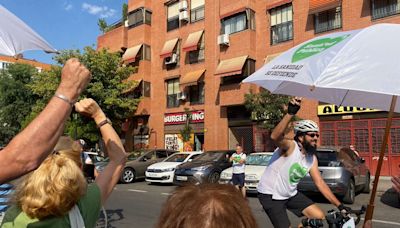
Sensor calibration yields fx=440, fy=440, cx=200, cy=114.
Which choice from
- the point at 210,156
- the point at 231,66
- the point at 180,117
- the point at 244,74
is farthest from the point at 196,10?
the point at 210,156

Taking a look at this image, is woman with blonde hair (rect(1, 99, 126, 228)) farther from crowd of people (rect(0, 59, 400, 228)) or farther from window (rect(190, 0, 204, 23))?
window (rect(190, 0, 204, 23))

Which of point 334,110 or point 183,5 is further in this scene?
point 183,5

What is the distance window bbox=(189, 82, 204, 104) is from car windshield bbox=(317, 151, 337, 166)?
15038 mm

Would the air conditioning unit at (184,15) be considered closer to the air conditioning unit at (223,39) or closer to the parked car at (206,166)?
the air conditioning unit at (223,39)

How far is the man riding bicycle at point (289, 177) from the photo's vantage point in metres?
4.78

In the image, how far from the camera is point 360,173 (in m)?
13.8

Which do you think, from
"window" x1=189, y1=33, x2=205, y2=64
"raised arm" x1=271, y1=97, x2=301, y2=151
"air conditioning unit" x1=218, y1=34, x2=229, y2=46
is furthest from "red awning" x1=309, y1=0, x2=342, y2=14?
"raised arm" x1=271, y1=97, x2=301, y2=151

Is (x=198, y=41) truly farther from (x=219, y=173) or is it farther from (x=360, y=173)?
(x=360, y=173)

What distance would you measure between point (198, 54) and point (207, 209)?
2677 centimetres

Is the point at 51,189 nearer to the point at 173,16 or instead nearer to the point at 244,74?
the point at 244,74

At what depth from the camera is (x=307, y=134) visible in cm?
474

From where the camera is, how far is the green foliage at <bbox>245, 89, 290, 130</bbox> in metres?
19.1

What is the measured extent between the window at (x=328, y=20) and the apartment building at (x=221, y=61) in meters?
0.05

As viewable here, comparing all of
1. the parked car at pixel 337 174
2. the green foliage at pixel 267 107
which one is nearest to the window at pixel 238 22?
the green foliage at pixel 267 107
